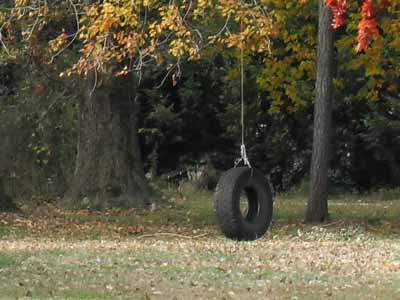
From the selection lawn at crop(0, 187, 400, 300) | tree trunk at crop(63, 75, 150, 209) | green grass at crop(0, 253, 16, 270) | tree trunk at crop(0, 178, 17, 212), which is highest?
tree trunk at crop(63, 75, 150, 209)

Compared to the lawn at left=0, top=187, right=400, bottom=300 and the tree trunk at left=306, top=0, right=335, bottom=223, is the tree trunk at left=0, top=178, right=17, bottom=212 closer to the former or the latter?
the lawn at left=0, top=187, right=400, bottom=300

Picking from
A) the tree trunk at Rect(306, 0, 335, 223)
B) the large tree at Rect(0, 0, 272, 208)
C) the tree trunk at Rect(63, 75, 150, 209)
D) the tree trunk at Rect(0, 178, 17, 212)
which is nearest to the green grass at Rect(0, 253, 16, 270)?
the large tree at Rect(0, 0, 272, 208)

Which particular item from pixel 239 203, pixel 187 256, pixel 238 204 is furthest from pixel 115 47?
pixel 187 256

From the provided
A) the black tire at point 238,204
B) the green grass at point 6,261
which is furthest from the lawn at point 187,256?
the black tire at point 238,204

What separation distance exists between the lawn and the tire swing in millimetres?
279

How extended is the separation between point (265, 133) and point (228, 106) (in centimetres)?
174

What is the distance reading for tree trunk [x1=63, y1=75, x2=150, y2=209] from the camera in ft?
65.1

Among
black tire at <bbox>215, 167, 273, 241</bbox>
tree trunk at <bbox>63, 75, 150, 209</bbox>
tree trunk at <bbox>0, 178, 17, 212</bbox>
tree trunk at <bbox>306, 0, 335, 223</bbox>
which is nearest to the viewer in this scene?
black tire at <bbox>215, 167, 273, 241</bbox>

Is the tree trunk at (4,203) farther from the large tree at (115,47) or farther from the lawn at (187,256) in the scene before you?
the large tree at (115,47)

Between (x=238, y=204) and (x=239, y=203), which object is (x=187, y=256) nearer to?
(x=238, y=204)

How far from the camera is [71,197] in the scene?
20109mm

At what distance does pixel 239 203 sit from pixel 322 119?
10.5ft

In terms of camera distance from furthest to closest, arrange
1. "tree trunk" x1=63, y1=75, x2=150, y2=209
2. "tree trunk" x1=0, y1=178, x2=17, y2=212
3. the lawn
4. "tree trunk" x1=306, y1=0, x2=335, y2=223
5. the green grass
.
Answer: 1. "tree trunk" x1=63, y1=75, x2=150, y2=209
2. "tree trunk" x1=0, y1=178, x2=17, y2=212
3. "tree trunk" x1=306, y1=0, x2=335, y2=223
4. the green grass
5. the lawn

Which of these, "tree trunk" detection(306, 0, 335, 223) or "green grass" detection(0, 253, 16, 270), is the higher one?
"tree trunk" detection(306, 0, 335, 223)
